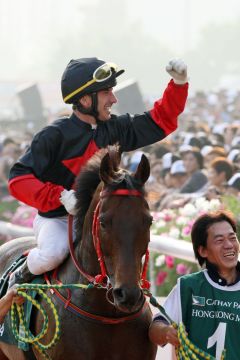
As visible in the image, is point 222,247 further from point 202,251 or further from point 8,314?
point 8,314

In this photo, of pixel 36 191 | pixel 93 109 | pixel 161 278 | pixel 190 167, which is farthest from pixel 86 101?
pixel 190 167

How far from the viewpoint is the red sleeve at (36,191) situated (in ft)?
16.3

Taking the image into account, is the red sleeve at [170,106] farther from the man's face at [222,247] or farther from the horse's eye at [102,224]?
the horse's eye at [102,224]

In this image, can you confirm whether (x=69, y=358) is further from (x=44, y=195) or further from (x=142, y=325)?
(x=44, y=195)

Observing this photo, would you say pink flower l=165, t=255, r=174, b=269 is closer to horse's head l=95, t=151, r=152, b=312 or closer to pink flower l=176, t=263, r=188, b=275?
pink flower l=176, t=263, r=188, b=275

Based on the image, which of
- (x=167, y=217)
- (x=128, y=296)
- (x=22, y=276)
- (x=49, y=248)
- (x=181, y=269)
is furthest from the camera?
(x=167, y=217)

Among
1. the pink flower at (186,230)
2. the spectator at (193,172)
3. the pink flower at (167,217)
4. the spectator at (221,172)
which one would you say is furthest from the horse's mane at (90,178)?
the spectator at (193,172)

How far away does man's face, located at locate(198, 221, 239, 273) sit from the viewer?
4.50 metres

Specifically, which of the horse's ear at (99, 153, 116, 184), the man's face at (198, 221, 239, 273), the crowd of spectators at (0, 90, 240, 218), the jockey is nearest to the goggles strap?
the jockey

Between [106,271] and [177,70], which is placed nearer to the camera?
[106,271]

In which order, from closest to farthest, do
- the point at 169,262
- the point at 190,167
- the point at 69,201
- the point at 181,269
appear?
the point at 69,201
the point at 181,269
the point at 169,262
the point at 190,167

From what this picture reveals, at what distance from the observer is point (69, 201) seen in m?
4.79

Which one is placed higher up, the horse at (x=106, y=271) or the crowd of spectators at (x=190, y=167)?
the horse at (x=106, y=271)

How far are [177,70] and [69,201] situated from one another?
0.94m
